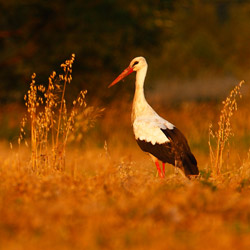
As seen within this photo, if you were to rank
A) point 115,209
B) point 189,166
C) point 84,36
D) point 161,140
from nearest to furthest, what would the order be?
point 115,209, point 189,166, point 161,140, point 84,36

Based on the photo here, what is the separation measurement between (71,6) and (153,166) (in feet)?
21.9

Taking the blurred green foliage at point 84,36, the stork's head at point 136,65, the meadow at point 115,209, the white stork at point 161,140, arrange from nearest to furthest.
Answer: the meadow at point 115,209 < the white stork at point 161,140 < the stork's head at point 136,65 < the blurred green foliage at point 84,36

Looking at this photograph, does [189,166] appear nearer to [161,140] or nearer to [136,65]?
[161,140]

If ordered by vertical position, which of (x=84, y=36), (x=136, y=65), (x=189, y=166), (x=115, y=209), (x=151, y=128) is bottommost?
(x=115, y=209)

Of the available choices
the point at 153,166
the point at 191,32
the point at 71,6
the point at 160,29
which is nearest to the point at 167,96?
the point at 160,29

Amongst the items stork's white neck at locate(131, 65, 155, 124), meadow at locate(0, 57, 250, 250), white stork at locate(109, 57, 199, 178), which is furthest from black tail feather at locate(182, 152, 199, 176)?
stork's white neck at locate(131, 65, 155, 124)

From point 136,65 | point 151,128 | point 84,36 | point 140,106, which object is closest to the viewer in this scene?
point 151,128

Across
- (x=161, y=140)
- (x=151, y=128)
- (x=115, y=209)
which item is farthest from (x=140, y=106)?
(x=115, y=209)

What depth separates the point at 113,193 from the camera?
577 cm

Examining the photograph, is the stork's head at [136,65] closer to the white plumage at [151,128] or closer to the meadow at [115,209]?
the white plumage at [151,128]

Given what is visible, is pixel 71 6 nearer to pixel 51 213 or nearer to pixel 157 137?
pixel 157 137

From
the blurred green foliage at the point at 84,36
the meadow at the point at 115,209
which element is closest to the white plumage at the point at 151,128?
the meadow at the point at 115,209

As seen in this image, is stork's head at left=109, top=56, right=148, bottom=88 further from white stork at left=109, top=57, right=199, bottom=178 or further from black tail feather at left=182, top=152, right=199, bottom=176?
black tail feather at left=182, top=152, right=199, bottom=176

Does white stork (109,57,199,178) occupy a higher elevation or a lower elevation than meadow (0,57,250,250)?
higher
